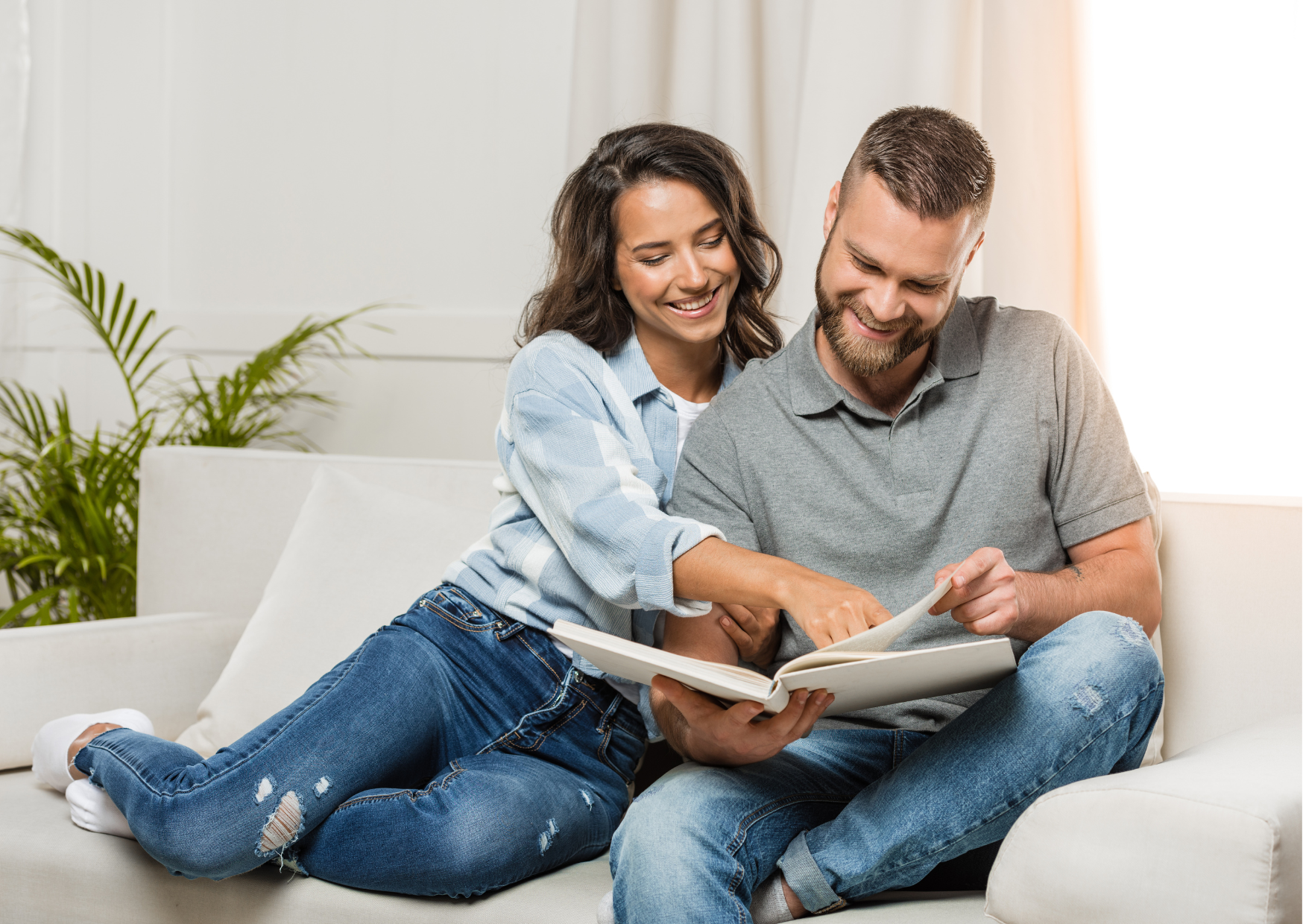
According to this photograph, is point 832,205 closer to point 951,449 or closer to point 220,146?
point 951,449

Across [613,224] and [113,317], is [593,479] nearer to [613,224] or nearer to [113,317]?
[613,224]

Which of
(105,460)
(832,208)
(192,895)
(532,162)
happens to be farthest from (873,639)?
(105,460)

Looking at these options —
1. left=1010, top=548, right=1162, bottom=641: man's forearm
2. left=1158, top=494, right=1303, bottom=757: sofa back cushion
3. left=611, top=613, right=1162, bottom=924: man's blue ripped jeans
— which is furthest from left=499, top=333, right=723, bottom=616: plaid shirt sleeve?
left=1158, top=494, right=1303, bottom=757: sofa back cushion

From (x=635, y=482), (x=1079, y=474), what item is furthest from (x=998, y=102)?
(x=635, y=482)

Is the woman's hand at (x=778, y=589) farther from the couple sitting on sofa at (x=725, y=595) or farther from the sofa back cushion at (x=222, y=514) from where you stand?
the sofa back cushion at (x=222, y=514)

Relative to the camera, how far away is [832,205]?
1.48 metres

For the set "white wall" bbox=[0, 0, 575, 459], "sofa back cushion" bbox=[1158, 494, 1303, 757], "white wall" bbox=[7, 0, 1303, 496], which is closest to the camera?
"sofa back cushion" bbox=[1158, 494, 1303, 757]

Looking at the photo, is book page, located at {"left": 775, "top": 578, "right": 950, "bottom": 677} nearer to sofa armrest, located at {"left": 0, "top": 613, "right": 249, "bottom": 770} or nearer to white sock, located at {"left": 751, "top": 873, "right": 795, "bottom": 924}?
white sock, located at {"left": 751, "top": 873, "right": 795, "bottom": 924}

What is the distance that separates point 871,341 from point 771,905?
641 millimetres

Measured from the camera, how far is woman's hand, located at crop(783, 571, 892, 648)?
108 cm

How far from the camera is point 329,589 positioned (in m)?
1.78

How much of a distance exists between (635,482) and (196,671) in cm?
98

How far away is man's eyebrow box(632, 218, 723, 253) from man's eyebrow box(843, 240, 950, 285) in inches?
8.6

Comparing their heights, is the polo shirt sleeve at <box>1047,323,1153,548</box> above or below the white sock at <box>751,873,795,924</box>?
above
